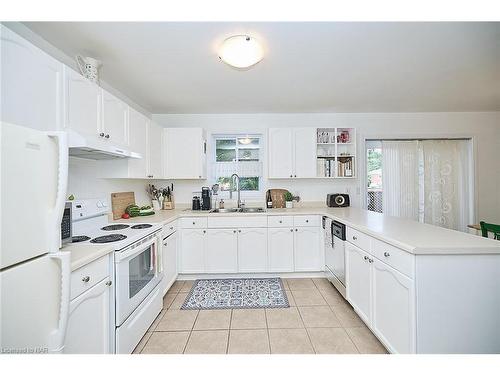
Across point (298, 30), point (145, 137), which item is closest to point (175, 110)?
point (145, 137)

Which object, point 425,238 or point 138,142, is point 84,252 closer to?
point 138,142

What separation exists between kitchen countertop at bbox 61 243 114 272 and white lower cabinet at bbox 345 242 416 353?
1.76 metres

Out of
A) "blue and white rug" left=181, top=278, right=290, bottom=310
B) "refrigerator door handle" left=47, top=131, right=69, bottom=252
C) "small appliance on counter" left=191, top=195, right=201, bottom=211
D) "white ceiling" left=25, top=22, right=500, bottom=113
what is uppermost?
"white ceiling" left=25, top=22, right=500, bottom=113

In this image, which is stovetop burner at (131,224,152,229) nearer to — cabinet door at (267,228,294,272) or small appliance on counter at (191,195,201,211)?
small appliance on counter at (191,195,201,211)

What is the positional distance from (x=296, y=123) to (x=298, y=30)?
1.96 metres

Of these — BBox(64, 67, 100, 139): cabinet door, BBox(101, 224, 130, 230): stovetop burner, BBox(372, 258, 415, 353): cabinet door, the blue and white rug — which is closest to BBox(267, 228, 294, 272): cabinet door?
the blue and white rug

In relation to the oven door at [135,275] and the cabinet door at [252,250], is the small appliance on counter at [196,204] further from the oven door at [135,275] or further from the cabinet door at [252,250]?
the oven door at [135,275]

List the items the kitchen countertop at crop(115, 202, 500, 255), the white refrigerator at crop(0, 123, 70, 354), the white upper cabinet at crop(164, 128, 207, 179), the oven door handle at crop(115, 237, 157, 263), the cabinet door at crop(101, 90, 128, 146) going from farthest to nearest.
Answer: the white upper cabinet at crop(164, 128, 207, 179)
the cabinet door at crop(101, 90, 128, 146)
the oven door handle at crop(115, 237, 157, 263)
the kitchen countertop at crop(115, 202, 500, 255)
the white refrigerator at crop(0, 123, 70, 354)

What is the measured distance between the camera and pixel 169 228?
2.50m

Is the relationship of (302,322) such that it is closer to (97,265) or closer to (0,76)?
(97,265)

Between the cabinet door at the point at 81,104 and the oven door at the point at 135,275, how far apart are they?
923mm

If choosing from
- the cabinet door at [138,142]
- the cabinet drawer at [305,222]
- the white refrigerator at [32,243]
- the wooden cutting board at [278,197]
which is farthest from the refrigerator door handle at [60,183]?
the wooden cutting board at [278,197]

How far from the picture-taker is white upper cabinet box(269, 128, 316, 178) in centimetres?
321

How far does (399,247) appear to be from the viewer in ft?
4.40
